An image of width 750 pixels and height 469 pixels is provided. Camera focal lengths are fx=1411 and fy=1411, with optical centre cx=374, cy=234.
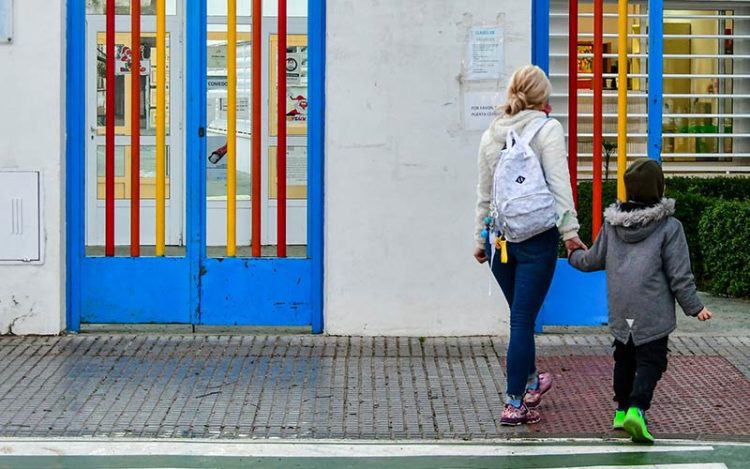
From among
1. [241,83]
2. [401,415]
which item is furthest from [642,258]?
[241,83]

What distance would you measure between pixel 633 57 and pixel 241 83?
23.3 feet

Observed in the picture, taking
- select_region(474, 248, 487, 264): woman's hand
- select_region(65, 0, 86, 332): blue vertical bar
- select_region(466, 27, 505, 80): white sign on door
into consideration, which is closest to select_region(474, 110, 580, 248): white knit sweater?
select_region(474, 248, 487, 264): woman's hand

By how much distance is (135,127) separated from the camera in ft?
29.4

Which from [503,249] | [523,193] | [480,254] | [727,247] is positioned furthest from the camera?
[727,247]

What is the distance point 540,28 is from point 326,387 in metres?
2.82

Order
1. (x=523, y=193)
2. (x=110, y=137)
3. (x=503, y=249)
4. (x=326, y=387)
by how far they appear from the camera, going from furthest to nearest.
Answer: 1. (x=110, y=137)
2. (x=326, y=387)
3. (x=503, y=249)
4. (x=523, y=193)

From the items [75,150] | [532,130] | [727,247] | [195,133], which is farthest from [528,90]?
[727,247]

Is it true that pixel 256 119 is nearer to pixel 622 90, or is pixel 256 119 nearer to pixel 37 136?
pixel 37 136

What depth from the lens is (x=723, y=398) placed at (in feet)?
24.3

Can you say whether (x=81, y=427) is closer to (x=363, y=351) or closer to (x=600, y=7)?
(x=363, y=351)

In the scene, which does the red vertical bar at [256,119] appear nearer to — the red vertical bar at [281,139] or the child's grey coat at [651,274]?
the red vertical bar at [281,139]

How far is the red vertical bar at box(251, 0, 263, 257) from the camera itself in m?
8.91

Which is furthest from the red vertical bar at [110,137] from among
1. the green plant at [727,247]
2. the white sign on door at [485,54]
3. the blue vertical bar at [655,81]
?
the green plant at [727,247]

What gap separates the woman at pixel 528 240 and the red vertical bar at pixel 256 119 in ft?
7.90
